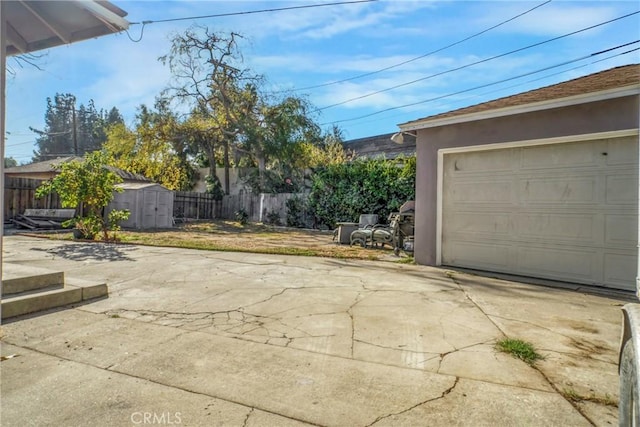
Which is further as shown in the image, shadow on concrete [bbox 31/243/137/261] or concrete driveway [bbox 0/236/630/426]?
shadow on concrete [bbox 31/243/137/261]

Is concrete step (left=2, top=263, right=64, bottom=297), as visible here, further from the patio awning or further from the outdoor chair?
the outdoor chair

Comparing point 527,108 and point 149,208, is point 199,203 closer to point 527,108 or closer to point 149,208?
point 149,208

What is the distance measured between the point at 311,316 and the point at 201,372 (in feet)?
4.86

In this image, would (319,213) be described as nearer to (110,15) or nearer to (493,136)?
(493,136)

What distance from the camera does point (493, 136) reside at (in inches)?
251

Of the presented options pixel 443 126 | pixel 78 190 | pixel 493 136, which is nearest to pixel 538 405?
pixel 493 136

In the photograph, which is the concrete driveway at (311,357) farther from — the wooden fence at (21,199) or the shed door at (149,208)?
the wooden fence at (21,199)

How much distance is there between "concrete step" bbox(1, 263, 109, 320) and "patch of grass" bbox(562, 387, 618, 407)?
4.82 m

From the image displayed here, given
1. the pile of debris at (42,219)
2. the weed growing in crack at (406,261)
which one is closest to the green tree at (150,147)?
the pile of debris at (42,219)

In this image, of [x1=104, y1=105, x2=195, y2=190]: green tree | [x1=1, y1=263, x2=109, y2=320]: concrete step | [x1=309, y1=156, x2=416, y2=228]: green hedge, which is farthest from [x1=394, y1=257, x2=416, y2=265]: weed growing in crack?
[x1=104, y1=105, x2=195, y2=190]: green tree

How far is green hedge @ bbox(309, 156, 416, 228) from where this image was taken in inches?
505

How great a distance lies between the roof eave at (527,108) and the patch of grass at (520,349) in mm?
4302

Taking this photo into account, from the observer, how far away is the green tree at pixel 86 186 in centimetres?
951

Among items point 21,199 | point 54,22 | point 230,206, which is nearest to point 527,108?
point 54,22
